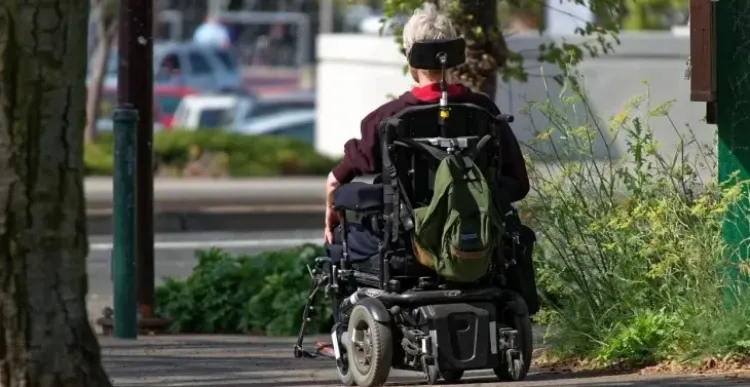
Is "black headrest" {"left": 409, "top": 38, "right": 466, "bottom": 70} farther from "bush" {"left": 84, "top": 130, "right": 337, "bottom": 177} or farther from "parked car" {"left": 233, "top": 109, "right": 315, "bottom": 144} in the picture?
"parked car" {"left": 233, "top": 109, "right": 315, "bottom": 144}

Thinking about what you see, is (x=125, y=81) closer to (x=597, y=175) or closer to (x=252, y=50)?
(x=597, y=175)

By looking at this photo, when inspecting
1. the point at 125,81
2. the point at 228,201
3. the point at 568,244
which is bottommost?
the point at 228,201

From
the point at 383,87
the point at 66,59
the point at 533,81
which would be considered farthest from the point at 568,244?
the point at 383,87

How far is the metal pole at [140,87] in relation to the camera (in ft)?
29.7

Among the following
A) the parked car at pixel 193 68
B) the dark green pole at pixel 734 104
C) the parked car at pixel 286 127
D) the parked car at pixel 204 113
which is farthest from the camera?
the parked car at pixel 193 68

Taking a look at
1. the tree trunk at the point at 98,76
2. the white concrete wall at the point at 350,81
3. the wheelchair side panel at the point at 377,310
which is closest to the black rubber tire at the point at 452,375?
the wheelchair side panel at the point at 377,310

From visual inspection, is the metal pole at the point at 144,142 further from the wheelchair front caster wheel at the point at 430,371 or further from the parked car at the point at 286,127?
the parked car at the point at 286,127

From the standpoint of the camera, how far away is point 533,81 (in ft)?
62.2

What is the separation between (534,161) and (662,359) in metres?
1.46

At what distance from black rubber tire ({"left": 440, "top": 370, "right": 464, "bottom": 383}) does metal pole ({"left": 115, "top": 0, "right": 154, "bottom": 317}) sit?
9.91ft

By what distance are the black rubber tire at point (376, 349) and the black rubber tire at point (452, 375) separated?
235 mm

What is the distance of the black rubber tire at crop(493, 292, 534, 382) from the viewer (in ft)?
20.8

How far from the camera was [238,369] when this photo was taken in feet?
24.8

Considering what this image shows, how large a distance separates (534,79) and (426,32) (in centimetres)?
1231
